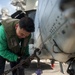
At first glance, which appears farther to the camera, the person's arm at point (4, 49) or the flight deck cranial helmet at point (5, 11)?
the flight deck cranial helmet at point (5, 11)

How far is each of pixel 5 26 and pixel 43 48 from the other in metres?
0.71

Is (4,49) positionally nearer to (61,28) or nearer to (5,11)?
(61,28)

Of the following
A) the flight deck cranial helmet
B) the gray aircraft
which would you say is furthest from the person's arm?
the flight deck cranial helmet

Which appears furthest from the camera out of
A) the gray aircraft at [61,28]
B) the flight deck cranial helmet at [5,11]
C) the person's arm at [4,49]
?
the flight deck cranial helmet at [5,11]

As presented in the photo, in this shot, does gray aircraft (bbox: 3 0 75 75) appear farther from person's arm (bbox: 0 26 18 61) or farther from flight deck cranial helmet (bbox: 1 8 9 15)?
flight deck cranial helmet (bbox: 1 8 9 15)

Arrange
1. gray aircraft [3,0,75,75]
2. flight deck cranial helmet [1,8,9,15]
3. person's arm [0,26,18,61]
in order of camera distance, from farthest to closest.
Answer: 1. flight deck cranial helmet [1,8,9,15]
2. person's arm [0,26,18,61]
3. gray aircraft [3,0,75,75]

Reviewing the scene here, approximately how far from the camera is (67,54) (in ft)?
9.33

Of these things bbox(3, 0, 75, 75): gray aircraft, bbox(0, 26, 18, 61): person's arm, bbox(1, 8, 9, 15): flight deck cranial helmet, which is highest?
bbox(3, 0, 75, 75): gray aircraft

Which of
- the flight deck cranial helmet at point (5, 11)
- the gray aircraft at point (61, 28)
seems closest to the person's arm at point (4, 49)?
the gray aircraft at point (61, 28)

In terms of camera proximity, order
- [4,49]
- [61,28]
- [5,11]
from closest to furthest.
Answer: [61,28]
[4,49]
[5,11]

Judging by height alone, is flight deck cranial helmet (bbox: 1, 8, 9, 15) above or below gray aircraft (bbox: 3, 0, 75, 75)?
below

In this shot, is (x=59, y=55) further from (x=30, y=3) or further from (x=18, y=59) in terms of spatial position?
(x=30, y=3)

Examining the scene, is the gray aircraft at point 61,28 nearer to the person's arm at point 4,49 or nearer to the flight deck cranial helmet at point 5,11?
the person's arm at point 4,49

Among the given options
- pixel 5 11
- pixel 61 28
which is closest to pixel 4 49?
pixel 61 28
